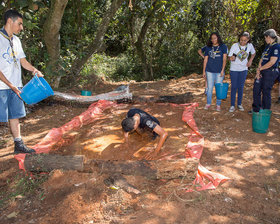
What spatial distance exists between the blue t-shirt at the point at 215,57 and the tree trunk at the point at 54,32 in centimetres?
319

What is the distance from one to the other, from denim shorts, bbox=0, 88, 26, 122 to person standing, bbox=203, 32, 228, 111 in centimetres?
339

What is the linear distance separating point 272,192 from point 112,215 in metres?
1.66

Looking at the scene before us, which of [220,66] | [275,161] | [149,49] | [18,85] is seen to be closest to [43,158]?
[18,85]

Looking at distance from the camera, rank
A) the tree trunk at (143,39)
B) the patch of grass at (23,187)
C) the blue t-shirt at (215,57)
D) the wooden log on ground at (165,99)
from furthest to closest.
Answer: the tree trunk at (143,39), the wooden log on ground at (165,99), the blue t-shirt at (215,57), the patch of grass at (23,187)

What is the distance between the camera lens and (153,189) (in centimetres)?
249

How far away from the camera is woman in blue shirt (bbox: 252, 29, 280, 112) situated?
3889mm

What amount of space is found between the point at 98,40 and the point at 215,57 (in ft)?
12.5

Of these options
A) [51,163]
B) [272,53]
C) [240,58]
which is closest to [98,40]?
[240,58]

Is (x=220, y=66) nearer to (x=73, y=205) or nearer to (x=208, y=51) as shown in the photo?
(x=208, y=51)

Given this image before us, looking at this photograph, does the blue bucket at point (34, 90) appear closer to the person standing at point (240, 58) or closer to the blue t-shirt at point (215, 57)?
the blue t-shirt at point (215, 57)

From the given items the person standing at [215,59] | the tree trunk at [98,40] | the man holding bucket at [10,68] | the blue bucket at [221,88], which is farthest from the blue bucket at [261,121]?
the tree trunk at [98,40]

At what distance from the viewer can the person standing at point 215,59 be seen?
14.5 ft

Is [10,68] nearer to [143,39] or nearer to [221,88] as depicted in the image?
[221,88]

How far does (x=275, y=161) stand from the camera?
3.02m
